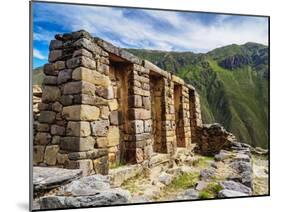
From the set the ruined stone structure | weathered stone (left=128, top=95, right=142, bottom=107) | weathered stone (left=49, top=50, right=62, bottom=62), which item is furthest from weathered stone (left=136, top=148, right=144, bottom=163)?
weathered stone (left=49, top=50, right=62, bottom=62)

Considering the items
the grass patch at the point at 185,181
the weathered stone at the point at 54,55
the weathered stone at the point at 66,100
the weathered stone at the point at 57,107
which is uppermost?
the weathered stone at the point at 54,55

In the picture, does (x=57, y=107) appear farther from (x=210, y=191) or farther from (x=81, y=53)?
(x=210, y=191)

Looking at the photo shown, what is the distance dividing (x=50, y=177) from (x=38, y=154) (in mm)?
225

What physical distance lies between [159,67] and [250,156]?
4.40 ft

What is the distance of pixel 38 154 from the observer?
3.83 m

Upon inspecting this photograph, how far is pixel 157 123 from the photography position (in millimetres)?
4535

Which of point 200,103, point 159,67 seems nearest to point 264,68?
point 200,103

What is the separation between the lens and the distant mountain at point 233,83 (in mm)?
4461

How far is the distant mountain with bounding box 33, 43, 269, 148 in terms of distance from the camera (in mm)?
4461

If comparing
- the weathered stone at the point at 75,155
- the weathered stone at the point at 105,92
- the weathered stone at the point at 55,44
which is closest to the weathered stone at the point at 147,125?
the weathered stone at the point at 105,92

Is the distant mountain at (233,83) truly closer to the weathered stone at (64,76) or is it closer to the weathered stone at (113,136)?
the weathered stone at (113,136)

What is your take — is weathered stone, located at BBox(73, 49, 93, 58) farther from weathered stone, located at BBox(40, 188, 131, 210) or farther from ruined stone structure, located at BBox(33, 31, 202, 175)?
weathered stone, located at BBox(40, 188, 131, 210)

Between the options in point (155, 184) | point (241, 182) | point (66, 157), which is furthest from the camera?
point (241, 182)
